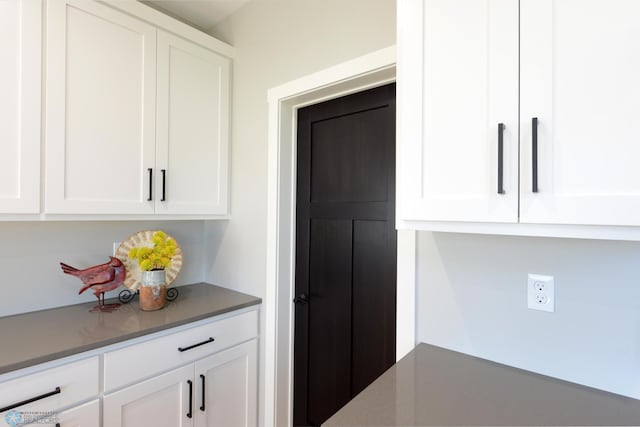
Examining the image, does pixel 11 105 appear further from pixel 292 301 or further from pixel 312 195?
pixel 292 301

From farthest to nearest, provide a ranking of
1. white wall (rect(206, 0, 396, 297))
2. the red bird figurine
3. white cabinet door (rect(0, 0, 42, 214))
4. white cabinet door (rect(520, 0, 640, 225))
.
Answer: the red bird figurine, white wall (rect(206, 0, 396, 297)), white cabinet door (rect(0, 0, 42, 214)), white cabinet door (rect(520, 0, 640, 225))

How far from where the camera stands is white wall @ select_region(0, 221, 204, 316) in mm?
1536

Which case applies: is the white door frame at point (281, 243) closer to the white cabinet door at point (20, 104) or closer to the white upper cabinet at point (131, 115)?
the white upper cabinet at point (131, 115)

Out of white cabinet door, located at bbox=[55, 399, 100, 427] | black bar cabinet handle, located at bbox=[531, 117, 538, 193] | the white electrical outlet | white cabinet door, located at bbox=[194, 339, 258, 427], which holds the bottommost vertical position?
white cabinet door, located at bbox=[194, 339, 258, 427]

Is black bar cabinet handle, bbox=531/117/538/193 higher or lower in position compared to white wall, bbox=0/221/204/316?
higher

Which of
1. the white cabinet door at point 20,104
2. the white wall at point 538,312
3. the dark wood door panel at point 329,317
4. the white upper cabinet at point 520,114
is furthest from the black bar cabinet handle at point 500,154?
the white cabinet door at point 20,104

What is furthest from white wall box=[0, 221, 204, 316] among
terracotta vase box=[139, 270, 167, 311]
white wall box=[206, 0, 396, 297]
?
white wall box=[206, 0, 396, 297]

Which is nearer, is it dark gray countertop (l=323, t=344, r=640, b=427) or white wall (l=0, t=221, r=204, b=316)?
dark gray countertop (l=323, t=344, r=640, b=427)

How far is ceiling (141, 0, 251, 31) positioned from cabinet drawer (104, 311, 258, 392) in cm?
180

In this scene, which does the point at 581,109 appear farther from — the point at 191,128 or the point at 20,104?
the point at 20,104

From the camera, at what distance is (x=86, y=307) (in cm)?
169

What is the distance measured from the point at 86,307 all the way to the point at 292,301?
1.07 metres

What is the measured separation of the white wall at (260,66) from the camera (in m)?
1.48

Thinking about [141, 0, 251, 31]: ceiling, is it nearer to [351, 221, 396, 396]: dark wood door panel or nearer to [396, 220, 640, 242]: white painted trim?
[351, 221, 396, 396]: dark wood door panel
